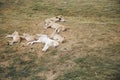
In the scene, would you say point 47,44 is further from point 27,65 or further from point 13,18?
point 13,18

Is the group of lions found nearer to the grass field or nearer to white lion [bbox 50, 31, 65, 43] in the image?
white lion [bbox 50, 31, 65, 43]

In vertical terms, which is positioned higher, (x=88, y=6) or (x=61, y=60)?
(x=88, y=6)

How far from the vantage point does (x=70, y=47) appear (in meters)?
6.21

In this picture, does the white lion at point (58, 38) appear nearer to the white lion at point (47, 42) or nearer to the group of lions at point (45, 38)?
the group of lions at point (45, 38)

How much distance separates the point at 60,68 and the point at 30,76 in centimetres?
76

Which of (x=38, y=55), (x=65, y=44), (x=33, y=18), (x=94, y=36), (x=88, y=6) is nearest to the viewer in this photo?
(x=38, y=55)

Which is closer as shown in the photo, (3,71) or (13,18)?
(3,71)

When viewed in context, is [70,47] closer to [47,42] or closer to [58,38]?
[58,38]

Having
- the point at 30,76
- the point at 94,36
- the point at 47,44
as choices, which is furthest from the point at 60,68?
the point at 94,36

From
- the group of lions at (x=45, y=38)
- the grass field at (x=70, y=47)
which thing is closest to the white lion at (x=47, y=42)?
the group of lions at (x=45, y=38)

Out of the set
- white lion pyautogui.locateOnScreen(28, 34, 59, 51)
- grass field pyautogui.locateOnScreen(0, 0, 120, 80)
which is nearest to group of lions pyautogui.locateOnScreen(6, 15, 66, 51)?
white lion pyautogui.locateOnScreen(28, 34, 59, 51)

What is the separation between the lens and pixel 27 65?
5539mm

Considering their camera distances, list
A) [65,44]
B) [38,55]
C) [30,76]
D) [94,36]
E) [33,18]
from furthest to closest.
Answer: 1. [33,18]
2. [94,36]
3. [65,44]
4. [38,55]
5. [30,76]

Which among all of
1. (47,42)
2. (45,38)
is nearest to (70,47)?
(47,42)
